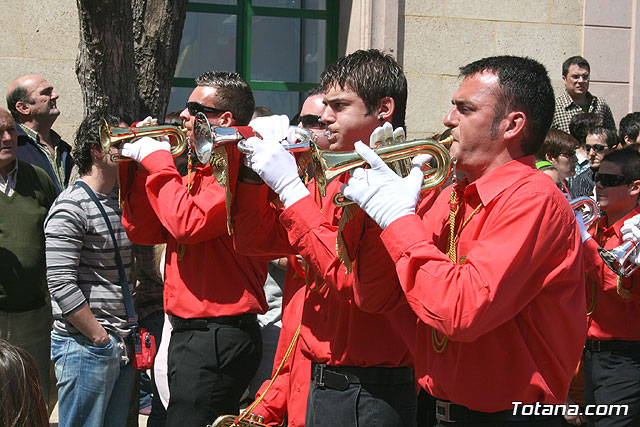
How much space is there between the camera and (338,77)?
10.4 ft

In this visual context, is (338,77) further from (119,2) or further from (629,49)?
(629,49)

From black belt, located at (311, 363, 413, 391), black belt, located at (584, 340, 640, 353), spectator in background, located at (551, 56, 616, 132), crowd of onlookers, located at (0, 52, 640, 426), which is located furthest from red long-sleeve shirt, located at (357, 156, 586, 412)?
spectator in background, located at (551, 56, 616, 132)

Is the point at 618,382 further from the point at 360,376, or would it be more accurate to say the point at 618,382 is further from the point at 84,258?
the point at 84,258

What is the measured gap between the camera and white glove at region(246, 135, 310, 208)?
2.96m

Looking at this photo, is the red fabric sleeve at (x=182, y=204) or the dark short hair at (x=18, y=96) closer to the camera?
the red fabric sleeve at (x=182, y=204)

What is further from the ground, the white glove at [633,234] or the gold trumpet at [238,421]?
the white glove at [633,234]

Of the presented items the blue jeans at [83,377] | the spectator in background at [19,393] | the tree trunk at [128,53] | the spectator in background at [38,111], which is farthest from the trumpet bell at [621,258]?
the spectator in background at [38,111]

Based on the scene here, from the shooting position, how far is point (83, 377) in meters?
4.28

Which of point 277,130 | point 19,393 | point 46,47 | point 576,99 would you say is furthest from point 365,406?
point 576,99

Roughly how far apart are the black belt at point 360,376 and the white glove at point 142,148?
1.68 meters

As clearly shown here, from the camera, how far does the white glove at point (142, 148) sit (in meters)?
4.14

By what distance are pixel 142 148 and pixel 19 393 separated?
2421 millimetres

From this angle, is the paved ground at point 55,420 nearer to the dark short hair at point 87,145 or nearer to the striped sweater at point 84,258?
the striped sweater at point 84,258

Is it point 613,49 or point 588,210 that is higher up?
point 613,49
